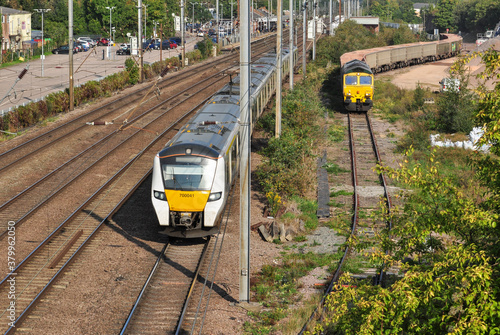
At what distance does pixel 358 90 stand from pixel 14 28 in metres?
53.5

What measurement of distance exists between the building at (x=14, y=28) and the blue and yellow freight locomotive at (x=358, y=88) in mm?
47656

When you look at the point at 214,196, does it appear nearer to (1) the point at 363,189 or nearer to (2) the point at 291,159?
(2) the point at 291,159

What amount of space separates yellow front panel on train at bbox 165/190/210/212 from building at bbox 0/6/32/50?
199 ft

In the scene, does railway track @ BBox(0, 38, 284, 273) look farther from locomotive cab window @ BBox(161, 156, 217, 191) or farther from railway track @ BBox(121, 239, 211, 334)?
locomotive cab window @ BBox(161, 156, 217, 191)

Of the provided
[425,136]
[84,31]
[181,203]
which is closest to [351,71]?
[425,136]

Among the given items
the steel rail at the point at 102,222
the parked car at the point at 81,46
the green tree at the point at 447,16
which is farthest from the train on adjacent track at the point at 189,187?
the green tree at the point at 447,16

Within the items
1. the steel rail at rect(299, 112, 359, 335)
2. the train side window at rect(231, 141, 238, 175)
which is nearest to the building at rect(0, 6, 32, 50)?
the steel rail at rect(299, 112, 359, 335)

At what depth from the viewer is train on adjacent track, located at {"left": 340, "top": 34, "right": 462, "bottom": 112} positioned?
115 ft

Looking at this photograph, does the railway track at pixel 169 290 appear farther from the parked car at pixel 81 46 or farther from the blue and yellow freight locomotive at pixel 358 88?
the parked car at pixel 81 46

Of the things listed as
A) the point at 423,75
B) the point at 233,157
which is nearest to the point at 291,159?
the point at 233,157

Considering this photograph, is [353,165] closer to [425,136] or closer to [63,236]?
[425,136]

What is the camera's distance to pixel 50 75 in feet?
174

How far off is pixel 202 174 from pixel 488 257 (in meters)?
8.93

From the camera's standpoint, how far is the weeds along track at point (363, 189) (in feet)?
45.1
